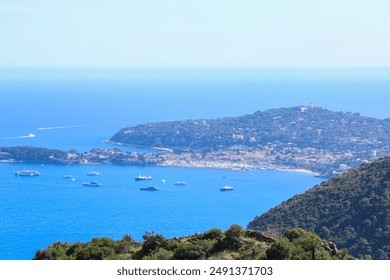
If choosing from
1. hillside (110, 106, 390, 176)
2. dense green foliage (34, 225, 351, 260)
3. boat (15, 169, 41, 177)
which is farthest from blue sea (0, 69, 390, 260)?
dense green foliage (34, 225, 351, 260)

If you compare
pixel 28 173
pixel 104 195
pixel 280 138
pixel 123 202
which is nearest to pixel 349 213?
pixel 123 202

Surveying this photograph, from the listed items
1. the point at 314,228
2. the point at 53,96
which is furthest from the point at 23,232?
the point at 53,96

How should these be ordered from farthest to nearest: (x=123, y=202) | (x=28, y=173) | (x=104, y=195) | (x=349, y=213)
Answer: (x=28, y=173)
(x=104, y=195)
(x=123, y=202)
(x=349, y=213)

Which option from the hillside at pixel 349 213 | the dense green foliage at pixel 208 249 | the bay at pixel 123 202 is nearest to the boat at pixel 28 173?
the bay at pixel 123 202

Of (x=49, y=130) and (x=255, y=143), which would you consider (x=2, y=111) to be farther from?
(x=255, y=143)

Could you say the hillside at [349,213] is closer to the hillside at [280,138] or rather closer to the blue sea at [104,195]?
the blue sea at [104,195]

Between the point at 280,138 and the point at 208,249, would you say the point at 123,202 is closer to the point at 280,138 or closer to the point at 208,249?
the point at 280,138
